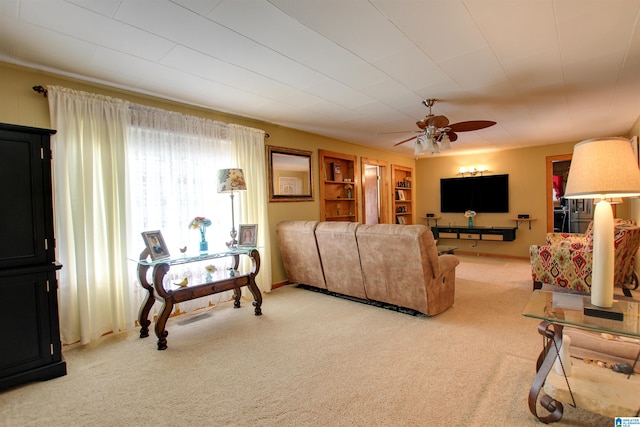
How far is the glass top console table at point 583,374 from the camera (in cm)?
156

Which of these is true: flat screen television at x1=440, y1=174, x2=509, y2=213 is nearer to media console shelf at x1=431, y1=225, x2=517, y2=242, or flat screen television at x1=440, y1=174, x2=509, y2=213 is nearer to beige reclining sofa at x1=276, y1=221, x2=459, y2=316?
media console shelf at x1=431, y1=225, x2=517, y2=242

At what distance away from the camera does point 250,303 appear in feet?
13.0

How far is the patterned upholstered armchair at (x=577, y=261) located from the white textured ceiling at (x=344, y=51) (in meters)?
1.68

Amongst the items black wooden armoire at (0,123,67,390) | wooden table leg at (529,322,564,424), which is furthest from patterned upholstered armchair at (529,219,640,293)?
black wooden armoire at (0,123,67,390)

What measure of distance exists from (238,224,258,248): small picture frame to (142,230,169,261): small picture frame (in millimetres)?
891

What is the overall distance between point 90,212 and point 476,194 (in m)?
7.30

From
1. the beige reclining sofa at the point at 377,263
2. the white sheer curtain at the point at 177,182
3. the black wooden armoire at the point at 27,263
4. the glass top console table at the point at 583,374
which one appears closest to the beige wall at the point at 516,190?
the beige reclining sofa at the point at 377,263

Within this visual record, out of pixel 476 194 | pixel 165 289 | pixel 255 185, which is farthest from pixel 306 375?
pixel 476 194

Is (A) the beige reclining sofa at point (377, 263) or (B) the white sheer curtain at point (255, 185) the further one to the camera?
(B) the white sheer curtain at point (255, 185)

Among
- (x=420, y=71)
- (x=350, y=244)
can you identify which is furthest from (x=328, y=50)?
(x=350, y=244)

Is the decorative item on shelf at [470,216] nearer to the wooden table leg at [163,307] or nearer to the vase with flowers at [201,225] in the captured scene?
the vase with flowers at [201,225]

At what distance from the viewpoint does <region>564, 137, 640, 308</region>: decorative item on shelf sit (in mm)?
1577

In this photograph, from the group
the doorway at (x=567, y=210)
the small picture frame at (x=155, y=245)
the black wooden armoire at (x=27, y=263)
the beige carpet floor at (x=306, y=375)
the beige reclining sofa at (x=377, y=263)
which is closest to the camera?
the beige carpet floor at (x=306, y=375)

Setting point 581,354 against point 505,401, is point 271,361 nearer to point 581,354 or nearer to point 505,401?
point 505,401
